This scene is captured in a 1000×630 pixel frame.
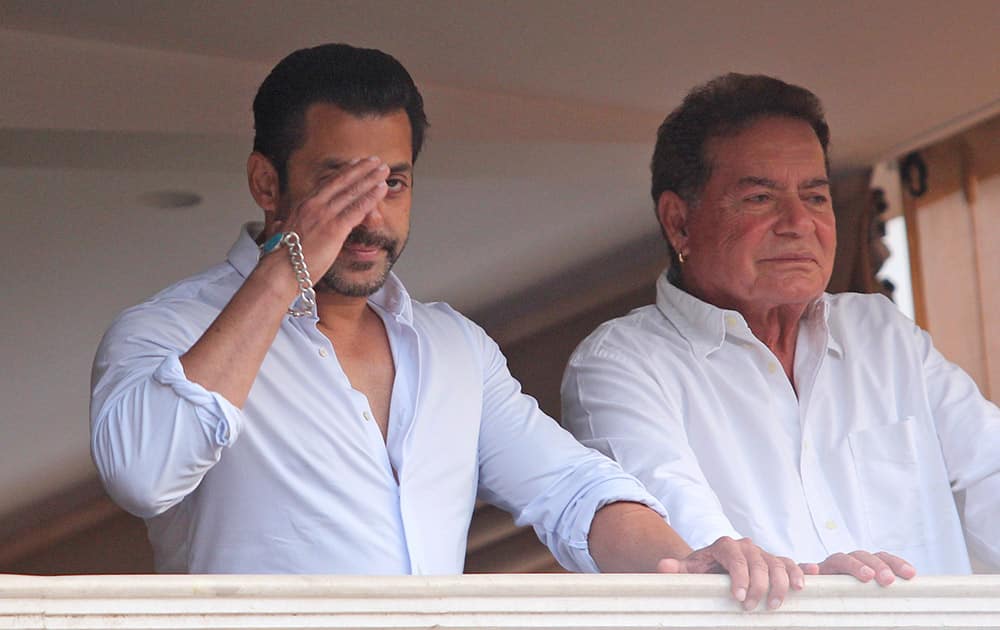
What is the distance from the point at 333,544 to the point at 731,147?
116 centimetres

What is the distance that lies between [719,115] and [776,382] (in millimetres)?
539

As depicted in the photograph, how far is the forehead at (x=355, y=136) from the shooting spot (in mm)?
2057

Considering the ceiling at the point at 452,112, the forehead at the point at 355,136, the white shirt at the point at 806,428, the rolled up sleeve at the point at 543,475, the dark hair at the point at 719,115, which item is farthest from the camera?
the ceiling at the point at 452,112

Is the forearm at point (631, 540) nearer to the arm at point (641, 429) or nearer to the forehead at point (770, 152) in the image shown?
the arm at point (641, 429)

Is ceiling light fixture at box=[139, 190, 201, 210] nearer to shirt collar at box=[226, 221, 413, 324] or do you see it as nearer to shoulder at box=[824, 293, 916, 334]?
shirt collar at box=[226, 221, 413, 324]

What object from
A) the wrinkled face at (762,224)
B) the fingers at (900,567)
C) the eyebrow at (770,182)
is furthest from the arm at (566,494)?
the eyebrow at (770,182)

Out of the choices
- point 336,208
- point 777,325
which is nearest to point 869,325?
point 777,325

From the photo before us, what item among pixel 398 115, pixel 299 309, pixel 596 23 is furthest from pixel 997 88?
pixel 299 309

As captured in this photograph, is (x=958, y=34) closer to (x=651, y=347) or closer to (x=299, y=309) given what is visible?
(x=651, y=347)

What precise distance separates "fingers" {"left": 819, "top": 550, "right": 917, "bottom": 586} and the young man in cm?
17

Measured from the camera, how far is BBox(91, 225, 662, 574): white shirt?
73.5 inches

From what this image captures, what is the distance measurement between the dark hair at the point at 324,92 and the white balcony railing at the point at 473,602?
0.97 metres

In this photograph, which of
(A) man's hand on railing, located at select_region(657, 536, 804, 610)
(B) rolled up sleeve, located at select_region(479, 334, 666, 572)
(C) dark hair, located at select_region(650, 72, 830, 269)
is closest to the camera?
(A) man's hand on railing, located at select_region(657, 536, 804, 610)

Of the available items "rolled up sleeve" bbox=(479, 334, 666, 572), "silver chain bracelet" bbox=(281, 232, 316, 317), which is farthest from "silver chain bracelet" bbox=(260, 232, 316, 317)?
"rolled up sleeve" bbox=(479, 334, 666, 572)
